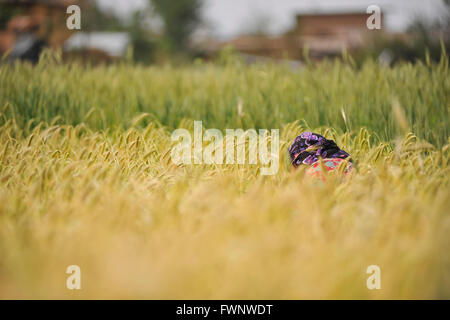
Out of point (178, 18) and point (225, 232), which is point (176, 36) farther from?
point (225, 232)

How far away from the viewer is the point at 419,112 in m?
2.56

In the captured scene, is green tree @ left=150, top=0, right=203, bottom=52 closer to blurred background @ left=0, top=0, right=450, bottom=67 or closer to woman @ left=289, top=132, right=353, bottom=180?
blurred background @ left=0, top=0, right=450, bottom=67

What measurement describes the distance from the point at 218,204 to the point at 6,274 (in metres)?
0.69

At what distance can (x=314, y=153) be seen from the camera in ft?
6.84

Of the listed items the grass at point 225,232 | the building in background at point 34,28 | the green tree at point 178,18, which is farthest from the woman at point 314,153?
the green tree at point 178,18

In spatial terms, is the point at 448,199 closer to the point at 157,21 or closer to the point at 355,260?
the point at 355,260

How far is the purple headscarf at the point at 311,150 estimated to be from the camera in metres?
2.08

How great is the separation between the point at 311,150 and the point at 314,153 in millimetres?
29

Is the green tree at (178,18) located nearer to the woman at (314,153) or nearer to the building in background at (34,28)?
the building in background at (34,28)

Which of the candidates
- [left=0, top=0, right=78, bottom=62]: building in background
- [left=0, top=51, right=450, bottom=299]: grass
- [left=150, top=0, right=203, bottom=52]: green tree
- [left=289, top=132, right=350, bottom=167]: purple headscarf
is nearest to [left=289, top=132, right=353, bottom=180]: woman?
[left=289, top=132, right=350, bottom=167]: purple headscarf

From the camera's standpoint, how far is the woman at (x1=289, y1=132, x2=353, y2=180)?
2.01 m

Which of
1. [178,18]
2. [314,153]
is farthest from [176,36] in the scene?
[314,153]

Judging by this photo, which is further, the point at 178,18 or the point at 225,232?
the point at 178,18
